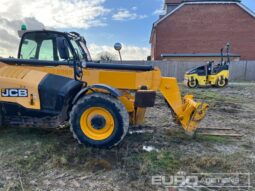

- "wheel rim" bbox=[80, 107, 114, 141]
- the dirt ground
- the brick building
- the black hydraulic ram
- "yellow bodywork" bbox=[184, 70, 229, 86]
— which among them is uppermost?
the brick building

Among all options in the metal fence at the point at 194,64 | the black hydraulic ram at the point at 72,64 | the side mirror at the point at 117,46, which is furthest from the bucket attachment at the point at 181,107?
the metal fence at the point at 194,64

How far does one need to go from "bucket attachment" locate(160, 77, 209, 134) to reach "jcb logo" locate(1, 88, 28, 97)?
7.95 feet

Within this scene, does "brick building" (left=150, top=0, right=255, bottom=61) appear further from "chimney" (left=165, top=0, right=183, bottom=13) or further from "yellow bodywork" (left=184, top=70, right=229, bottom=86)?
"yellow bodywork" (left=184, top=70, right=229, bottom=86)

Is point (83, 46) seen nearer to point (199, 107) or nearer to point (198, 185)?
point (199, 107)

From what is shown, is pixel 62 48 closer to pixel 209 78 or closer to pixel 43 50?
pixel 43 50

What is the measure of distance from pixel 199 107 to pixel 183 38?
95.3ft

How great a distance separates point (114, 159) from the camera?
178 inches

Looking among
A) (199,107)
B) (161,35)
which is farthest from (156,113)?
(161,35)

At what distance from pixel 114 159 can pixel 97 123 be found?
2.16 feet

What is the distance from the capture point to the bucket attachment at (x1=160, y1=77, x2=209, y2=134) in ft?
17.7

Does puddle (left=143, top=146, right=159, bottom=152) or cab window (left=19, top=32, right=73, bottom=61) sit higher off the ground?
cab window (left=19, top=32, right=73, bottom=61)

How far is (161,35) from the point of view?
33312 millimetres

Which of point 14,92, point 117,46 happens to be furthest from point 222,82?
point 14,92

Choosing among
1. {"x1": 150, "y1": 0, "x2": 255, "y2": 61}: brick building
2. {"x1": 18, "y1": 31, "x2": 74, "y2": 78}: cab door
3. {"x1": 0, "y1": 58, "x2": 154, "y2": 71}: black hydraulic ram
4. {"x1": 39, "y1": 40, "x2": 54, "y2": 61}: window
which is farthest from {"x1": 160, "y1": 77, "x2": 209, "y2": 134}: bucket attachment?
{"x1": 150, "y1": 0, "x2": 255, "y2": 61}: brick building
